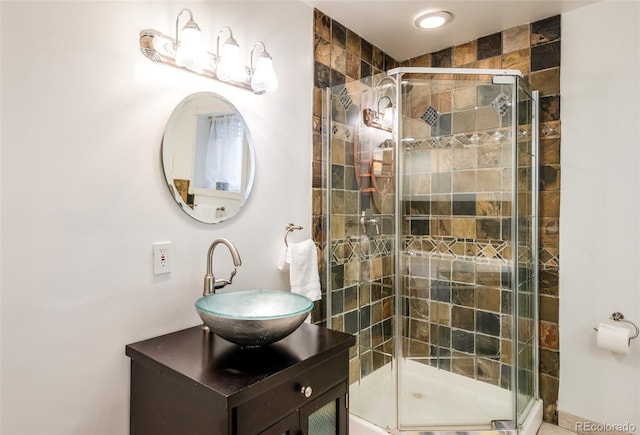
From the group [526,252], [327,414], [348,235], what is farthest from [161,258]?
[526,252]

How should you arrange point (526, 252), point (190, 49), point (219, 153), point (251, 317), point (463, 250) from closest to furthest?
1. point (251, 317)
2. point (190, 49)
3. point (219, 153)
4. point (526, 252)
5. point (463, 250)

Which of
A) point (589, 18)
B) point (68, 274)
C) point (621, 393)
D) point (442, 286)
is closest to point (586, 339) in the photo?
point (621, 393)

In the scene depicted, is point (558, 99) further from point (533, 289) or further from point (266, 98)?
point (266, 98)

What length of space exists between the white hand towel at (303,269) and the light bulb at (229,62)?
0.83 meters

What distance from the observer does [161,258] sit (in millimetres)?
1375

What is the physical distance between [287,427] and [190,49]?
1302 millimetres

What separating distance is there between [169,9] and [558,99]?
6.77 ft

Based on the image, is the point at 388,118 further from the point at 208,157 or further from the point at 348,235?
the point at 208,157

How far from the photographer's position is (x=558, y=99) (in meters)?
2.11

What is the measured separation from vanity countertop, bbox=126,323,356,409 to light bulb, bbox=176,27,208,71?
997mm

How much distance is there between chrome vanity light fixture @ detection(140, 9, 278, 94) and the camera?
1299 mm

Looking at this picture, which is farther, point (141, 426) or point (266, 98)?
point (266, 98)

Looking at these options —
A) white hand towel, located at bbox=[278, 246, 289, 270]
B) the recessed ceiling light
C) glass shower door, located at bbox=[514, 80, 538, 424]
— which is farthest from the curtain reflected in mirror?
glass shower door, located at bbox=[514, 80, 538, 424]

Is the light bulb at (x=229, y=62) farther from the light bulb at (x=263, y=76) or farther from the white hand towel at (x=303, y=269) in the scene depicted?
the white hand towel at (x=303, y=269)
